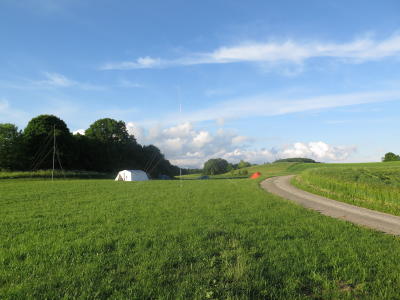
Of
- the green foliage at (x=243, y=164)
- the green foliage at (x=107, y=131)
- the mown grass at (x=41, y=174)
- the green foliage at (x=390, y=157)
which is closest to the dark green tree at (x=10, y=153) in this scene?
the mown grass at (x=41, y=174)

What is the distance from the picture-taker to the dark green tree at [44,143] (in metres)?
53.0

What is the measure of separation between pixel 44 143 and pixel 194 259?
5862cm

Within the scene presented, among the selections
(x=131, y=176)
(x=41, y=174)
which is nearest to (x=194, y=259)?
(x=131, y=176)

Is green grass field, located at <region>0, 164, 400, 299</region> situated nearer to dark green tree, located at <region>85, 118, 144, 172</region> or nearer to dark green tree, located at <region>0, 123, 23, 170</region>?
dark green tree, located at <region>0, 123, 23, 170</region>

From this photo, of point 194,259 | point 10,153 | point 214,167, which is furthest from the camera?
point 214,167

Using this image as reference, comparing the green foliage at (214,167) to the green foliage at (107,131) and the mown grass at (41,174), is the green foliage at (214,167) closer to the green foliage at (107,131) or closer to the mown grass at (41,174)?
the green foliage at (107,131)

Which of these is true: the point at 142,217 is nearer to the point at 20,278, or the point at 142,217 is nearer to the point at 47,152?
the point at 20,278

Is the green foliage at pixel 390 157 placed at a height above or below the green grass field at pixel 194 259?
above

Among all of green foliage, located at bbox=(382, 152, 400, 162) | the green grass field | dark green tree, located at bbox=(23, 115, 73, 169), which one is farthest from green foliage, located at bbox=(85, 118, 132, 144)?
green foliage, located at bbox=(382, 152, 400, 162)

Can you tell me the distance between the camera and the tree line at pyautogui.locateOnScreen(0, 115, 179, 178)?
171 feet

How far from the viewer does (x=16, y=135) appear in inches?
2233

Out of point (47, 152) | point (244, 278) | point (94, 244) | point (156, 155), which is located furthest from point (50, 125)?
point (244, 278)

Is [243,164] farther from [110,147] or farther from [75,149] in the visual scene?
[75,149]

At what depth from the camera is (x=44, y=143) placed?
54688mm
